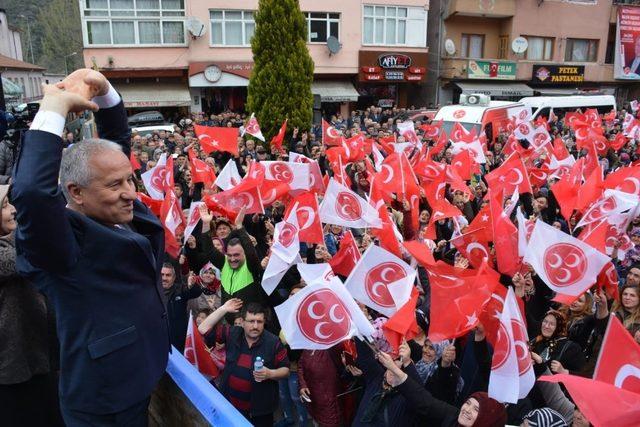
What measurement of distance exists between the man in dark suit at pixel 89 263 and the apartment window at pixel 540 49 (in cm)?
3281

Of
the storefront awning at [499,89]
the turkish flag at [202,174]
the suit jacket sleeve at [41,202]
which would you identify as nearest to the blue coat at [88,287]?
the suit jacket sleeve at [41,202]

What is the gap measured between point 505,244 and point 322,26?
2408 centimetres

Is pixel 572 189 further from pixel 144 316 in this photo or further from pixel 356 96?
pixel 356 96

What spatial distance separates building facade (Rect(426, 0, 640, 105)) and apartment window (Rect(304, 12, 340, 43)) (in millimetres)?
6095

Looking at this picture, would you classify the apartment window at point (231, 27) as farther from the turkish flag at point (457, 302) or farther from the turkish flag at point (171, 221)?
the turkish flag at point (457, 302)

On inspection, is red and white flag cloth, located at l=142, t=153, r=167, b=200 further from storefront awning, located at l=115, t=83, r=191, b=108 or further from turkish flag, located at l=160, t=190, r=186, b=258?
storefront awning, located at l=115, t=83, r=191, b=108

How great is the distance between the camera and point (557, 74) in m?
30.9

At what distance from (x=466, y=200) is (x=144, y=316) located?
6.92 m

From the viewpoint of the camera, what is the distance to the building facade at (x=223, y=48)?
2439cm

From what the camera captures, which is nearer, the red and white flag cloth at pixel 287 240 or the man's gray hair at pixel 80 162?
the man's gray hair at pixel 80 162

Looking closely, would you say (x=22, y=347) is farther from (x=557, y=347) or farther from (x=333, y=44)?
(x=333, y=44)

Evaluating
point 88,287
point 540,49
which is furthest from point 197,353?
point 540,49

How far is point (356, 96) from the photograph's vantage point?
90.0ft

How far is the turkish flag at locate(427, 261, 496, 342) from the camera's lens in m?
3.60
